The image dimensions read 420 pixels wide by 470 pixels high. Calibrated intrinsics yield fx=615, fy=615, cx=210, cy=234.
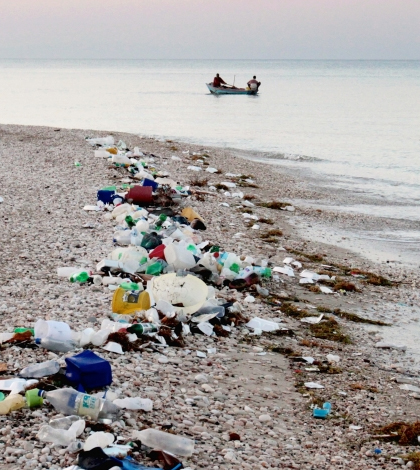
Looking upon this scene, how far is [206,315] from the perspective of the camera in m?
5.18

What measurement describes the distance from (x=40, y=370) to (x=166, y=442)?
40.1 inches

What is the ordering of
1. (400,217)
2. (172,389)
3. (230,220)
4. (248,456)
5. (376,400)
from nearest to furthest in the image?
1. (248,456)
2. (172,389)
3. (376,400)
4. (230,220)
5. (400,217)

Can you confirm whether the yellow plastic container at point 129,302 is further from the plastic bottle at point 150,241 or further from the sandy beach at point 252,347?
the plastic bottle at point 150,241

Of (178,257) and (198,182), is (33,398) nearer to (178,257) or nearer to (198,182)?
(178,257)

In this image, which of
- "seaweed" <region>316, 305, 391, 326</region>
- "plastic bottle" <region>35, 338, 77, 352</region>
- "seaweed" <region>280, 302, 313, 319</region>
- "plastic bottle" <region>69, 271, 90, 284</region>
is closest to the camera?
"plastic bottle" <region>35, 338, 77, 352</region>

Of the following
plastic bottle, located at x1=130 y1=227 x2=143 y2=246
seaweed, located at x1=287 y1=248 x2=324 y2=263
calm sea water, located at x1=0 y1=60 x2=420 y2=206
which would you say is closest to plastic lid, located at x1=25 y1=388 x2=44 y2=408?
plastic bottle, located at x1=130 y1=227 x2=143 y2=246

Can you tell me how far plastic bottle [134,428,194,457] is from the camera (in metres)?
3.21

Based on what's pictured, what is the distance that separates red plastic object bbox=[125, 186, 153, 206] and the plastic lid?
18.3 ft

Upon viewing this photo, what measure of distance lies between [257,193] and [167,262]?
6.49 metres

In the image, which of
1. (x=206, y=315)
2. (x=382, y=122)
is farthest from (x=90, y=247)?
(x=382, y=122)

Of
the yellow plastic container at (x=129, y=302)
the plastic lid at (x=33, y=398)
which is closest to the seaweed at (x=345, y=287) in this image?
the yellow plastic container at (x=129, y=302)

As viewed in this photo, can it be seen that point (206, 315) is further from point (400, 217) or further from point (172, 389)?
point (400, 217)

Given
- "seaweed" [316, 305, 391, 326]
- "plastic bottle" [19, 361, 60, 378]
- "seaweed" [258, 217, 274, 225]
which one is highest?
"plastic bottle" [19, 361, 60, 378]

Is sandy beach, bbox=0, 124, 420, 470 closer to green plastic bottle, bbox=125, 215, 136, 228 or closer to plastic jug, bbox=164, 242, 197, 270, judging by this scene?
green plastic bottle, bbox=125, 215, 136, 228
